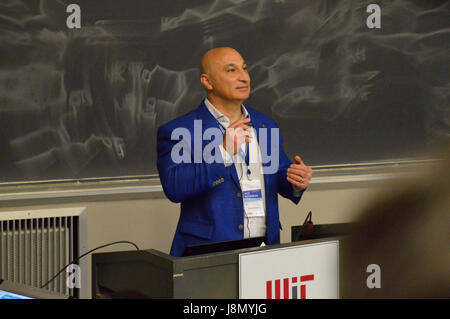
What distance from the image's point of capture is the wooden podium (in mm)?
1616

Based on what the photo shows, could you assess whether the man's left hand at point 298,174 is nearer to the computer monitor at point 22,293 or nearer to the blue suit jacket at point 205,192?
the blue suit jacket at point 205,192

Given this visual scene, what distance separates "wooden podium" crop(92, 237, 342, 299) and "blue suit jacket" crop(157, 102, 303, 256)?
618 millimetres

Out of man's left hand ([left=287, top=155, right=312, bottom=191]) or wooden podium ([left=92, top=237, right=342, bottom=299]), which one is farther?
man's left hand ([left=287, top=155, right=312, bottom=191])

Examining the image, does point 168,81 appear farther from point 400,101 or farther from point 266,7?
point 400,101

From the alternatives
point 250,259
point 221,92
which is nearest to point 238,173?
point 221,92

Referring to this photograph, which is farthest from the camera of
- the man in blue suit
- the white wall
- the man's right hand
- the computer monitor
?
the white wall

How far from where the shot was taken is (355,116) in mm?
3936

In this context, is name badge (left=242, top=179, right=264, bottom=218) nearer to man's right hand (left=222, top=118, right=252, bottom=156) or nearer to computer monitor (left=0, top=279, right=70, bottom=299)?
man's right hand (left=222, top=118, right=252, bottom=156)

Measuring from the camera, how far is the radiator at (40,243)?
10.6 feet

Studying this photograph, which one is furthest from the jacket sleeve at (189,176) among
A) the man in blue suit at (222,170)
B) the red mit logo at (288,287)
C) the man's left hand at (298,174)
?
the red mit logo at (288,287)

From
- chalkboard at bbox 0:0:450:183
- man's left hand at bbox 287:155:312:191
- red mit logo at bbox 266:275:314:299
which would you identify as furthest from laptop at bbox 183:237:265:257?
chalkboard at bbox 0:0:450:183

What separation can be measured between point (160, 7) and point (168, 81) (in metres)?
0.40

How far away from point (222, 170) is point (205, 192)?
0.15 meters
